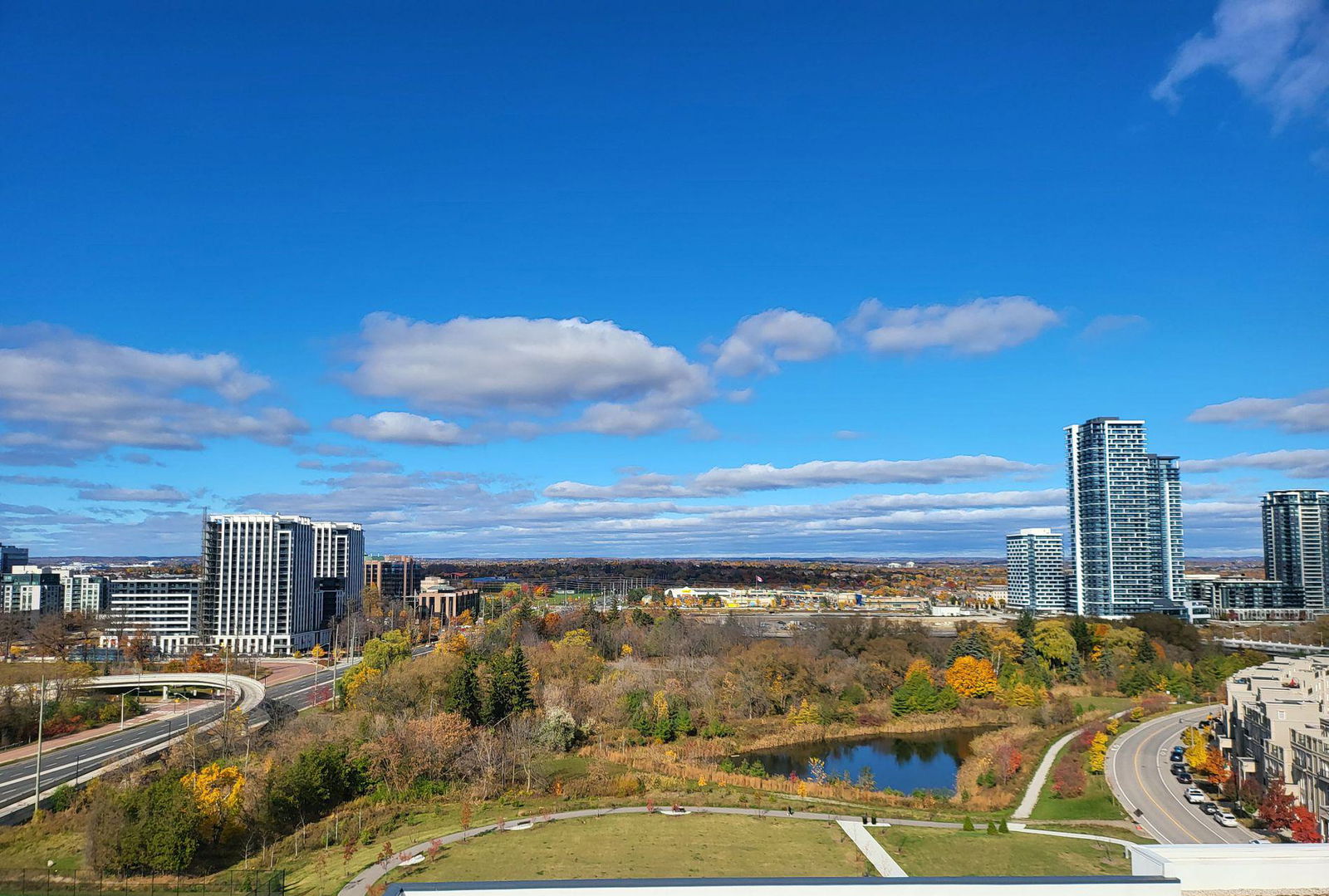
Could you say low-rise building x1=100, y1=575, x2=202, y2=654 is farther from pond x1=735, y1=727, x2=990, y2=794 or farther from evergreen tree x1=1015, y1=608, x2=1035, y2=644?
evergreen tree x1=1015, y1=608, x2=1035, y2=644

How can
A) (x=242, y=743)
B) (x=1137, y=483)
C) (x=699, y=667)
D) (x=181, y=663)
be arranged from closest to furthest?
1. (x=242, y=743)
2. (x=699, y=667)
3. (x=181, y=663)
4. (x=1137, y=483)

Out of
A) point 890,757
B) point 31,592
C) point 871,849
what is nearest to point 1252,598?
point 890,757

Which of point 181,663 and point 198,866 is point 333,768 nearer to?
point 198,866

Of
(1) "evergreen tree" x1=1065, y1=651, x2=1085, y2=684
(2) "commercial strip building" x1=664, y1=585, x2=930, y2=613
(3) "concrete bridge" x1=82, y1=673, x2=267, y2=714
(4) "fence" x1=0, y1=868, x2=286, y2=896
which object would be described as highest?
(4) "fence" x1=0, y1=868, x2=286, y2=896

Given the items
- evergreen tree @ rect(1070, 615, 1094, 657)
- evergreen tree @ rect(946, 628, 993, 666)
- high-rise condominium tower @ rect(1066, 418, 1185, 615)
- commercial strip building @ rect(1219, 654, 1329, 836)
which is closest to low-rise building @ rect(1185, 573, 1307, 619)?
high-rise condominium tower @ rect(1066, 418, 1185, 615)

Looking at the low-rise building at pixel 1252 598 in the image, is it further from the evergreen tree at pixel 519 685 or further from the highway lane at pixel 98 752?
the highway lane at pixel 98 752

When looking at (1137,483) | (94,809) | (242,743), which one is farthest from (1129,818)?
(1137,483)
